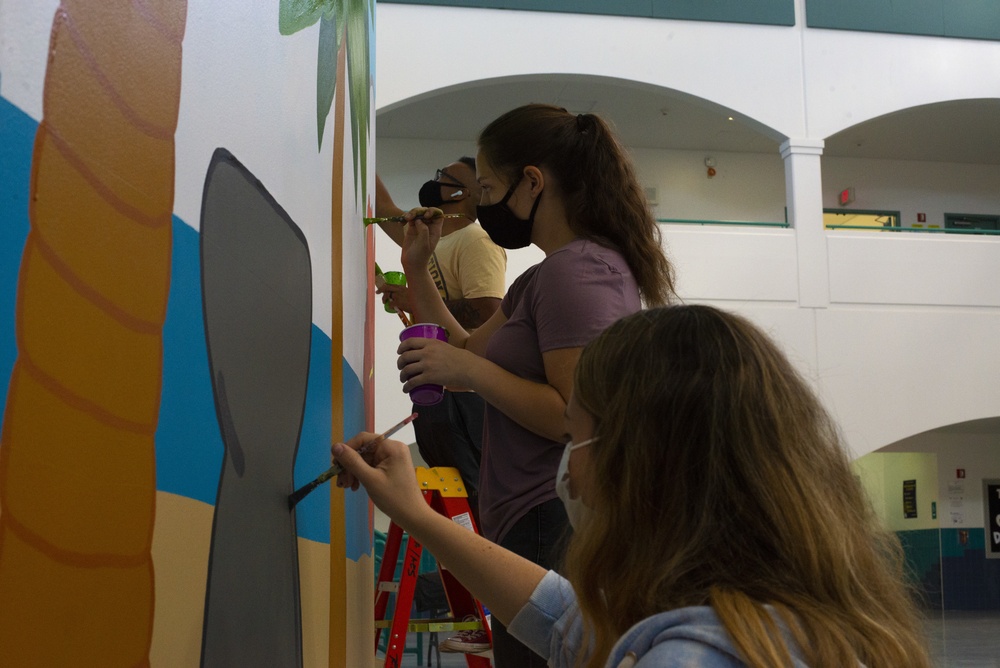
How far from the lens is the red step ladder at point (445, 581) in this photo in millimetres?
2543

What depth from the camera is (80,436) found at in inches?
21.6

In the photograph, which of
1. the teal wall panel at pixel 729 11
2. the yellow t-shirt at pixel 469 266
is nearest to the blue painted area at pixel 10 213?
the yellow t-shirt at pixel 469 266

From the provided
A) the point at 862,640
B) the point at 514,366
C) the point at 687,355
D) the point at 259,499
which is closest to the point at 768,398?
the point at 687,355

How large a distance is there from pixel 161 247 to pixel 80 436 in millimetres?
163

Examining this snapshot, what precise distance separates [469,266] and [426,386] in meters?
1.15

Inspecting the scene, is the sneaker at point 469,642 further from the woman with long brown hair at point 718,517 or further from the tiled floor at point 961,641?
the tiled floor at point 961,641

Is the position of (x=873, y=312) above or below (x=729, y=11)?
below

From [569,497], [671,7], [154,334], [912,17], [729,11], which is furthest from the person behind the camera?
[912,17]

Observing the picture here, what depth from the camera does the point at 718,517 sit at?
0.81m

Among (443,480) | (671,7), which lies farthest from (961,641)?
(443,480)

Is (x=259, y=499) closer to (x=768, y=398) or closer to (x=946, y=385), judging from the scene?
(x=768, y=398)

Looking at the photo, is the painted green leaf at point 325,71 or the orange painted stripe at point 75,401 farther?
the painted green leaf at point 325,71

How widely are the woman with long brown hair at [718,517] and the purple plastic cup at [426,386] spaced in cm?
47

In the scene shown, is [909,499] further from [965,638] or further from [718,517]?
[718,517]
